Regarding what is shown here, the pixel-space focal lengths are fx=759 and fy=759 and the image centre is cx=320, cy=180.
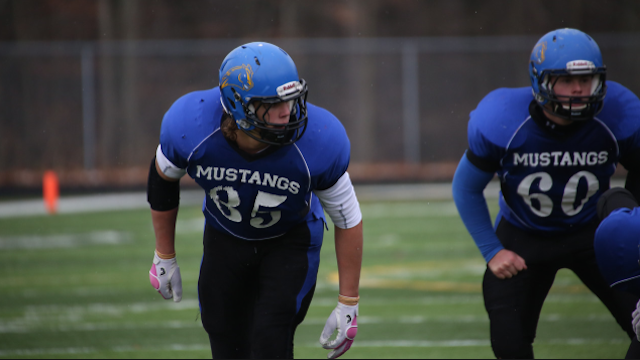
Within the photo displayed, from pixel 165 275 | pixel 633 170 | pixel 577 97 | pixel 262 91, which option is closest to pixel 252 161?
pixel 262 91

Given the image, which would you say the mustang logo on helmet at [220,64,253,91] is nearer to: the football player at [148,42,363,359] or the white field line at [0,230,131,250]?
the football player at [148,42,363,359]

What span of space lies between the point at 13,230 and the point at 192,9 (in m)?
11.3

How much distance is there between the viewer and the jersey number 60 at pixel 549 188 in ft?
11.2

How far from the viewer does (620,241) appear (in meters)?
2.70

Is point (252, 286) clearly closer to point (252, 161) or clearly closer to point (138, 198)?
point (252, 161)

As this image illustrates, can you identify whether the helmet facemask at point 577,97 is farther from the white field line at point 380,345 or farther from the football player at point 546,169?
the white field line at point 380,345

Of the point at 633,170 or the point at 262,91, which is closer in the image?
the point at 262,91

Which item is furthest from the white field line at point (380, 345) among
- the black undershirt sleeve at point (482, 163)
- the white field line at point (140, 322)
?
the black undershirt sleeve at point (482, 163)

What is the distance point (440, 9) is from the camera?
810 inches

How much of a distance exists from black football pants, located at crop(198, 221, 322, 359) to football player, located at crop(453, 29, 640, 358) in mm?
839

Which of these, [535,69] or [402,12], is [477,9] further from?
[535,69]

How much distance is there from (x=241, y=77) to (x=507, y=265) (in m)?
1.48

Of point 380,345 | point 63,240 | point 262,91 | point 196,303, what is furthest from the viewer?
point 63,240

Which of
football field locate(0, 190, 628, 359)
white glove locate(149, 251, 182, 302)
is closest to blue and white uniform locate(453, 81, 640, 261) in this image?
white glove locate(149, 251, 182, 302)
